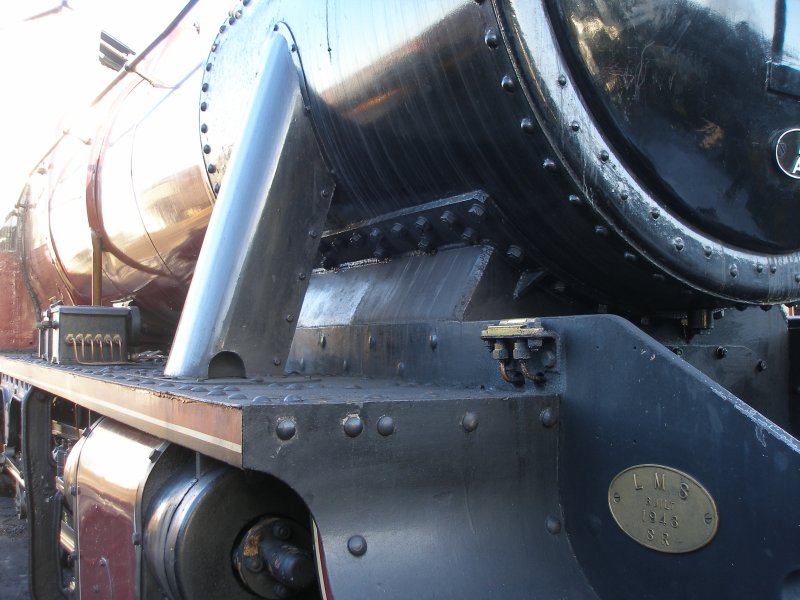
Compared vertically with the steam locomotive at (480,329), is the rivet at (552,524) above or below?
below

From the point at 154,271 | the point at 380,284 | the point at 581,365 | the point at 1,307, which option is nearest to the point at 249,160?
the point at 380,284

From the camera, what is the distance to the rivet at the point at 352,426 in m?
1.20

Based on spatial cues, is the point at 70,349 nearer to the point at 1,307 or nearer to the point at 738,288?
the point at 738,288

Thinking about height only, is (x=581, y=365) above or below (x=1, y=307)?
below

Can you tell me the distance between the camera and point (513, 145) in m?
1.54

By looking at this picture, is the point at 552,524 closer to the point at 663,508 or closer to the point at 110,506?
the point at 663,508

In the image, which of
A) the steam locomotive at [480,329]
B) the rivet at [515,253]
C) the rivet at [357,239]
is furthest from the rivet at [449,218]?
the rivet at [357,239]

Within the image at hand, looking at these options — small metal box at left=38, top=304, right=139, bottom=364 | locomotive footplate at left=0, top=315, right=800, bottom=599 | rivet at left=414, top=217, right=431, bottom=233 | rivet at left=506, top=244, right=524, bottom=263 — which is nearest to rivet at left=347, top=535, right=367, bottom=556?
locomotive footplate at left=0, top=315, right=800, bottom=599

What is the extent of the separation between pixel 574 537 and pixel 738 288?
29.4 inches

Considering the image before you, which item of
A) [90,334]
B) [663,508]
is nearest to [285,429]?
[663,508]

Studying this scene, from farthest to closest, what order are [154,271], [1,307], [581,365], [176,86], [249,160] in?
[1,307] < [154,271] < [176,86] < [249,160] < [581,365]

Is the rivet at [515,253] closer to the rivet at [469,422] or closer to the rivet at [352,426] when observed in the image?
the rivet at [469,422]

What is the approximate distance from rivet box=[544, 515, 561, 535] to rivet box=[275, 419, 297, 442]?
0.55 metres

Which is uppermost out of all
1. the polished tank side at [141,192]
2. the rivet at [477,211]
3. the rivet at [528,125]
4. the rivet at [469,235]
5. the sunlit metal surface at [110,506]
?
the polished tank side at [141,192]
